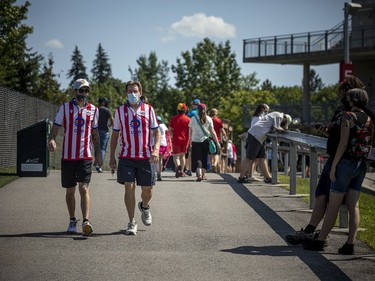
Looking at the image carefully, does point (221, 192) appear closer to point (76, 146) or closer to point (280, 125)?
point (280, 125)

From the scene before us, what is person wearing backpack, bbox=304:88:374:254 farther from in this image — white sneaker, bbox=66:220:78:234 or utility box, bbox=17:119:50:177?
utility box, bbox=17:119:50:177

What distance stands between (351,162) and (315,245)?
0.94 m

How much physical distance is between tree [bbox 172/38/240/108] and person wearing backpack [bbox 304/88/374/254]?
94904 mm

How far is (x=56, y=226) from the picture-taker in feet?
34.0

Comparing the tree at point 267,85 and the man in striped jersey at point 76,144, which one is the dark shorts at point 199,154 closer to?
the man in striped jersey at point 76,144

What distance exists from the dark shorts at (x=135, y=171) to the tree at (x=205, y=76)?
9350 cm

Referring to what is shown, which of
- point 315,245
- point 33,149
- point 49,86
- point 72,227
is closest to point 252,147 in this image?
point 33,149

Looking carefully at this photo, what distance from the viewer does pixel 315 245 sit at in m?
8.66

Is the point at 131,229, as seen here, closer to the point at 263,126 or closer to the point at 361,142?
the point at 361,142

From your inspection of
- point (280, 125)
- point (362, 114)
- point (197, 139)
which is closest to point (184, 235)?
point (362, 114)

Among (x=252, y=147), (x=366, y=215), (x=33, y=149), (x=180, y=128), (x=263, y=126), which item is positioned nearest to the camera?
(x=366, y=215)

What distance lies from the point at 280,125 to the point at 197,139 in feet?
7.35

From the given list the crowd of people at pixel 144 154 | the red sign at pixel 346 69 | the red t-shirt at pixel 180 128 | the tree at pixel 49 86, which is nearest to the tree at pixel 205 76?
the tree at pixel 49 86

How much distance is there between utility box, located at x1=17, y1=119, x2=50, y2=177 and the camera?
1742cm
